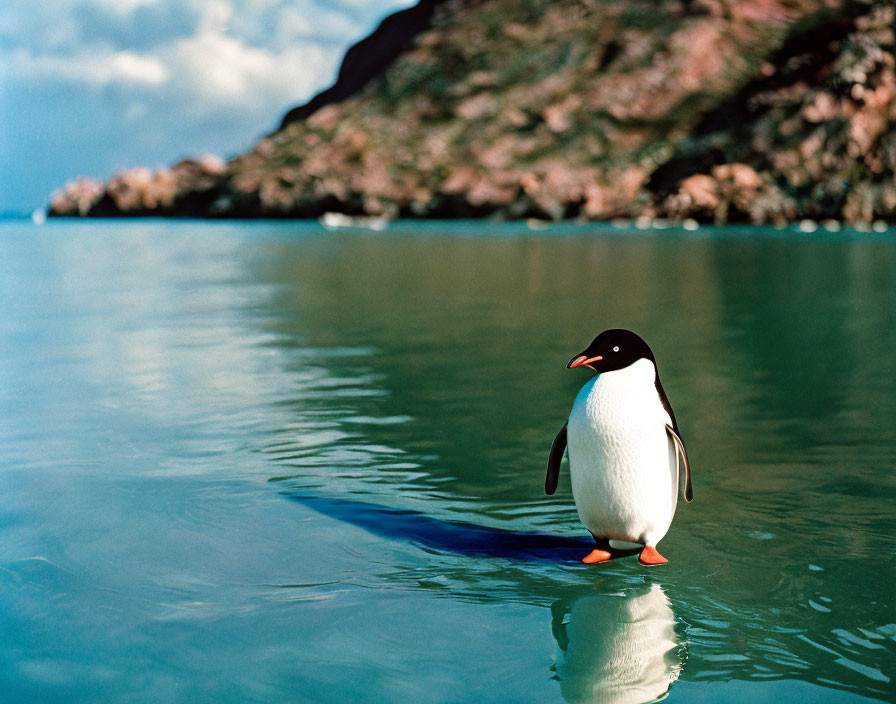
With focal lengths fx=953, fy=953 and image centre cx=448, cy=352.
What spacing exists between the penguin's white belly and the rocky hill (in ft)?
282

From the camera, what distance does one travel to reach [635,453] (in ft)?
20.9

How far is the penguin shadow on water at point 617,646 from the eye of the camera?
513 centimetres

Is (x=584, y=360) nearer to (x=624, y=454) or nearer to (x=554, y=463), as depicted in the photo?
(x=624, y=454)

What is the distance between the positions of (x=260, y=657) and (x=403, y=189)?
385ft

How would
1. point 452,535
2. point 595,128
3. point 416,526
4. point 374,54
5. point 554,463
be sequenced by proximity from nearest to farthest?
point 554,463
point 452,535
point 416,526
point 595,128
point 374,54

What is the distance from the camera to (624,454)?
6.36 m

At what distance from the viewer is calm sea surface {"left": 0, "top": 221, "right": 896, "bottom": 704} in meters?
5.39

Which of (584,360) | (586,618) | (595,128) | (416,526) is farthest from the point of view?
(595,128)

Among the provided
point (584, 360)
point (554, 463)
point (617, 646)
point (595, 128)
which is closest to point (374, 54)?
point (595, 128)

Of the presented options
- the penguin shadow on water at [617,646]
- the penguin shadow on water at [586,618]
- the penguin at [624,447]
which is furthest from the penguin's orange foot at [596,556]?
the penguin shadow on water at [617,646]

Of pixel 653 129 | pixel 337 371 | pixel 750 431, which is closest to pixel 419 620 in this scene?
pixel 750 431

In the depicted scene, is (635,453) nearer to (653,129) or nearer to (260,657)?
(260,657)

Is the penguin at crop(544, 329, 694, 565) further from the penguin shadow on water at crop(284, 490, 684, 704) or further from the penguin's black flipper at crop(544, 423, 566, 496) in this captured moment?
the penguin shadow on water at crop(284, 490, 684, 704)

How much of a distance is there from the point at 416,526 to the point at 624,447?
2.07 m
